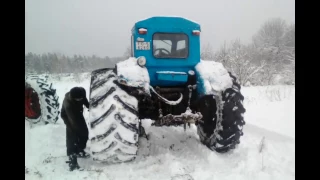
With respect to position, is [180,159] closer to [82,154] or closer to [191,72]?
[191,72]

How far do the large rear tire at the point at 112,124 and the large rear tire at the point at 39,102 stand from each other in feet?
10.5

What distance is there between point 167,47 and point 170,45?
0.19 ft

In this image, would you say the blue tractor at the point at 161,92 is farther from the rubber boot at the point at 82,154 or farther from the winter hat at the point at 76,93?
the rubber boot at the point at 82,154

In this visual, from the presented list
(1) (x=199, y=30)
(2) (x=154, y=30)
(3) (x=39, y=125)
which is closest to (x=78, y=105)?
(2) (x=154, y=30)

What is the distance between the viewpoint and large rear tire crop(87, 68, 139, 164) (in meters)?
3.16

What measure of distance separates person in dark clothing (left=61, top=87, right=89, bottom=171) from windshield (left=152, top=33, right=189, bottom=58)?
1272mm

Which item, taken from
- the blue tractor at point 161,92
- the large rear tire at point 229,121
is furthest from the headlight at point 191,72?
the large rear tire at point 229,121

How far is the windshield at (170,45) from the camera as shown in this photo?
4164 millimetres

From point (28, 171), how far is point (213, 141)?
8.36 feet

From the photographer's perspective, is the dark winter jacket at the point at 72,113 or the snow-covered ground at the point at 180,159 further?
the dark winter jacket at the point at 72,113

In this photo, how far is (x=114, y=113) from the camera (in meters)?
3.19

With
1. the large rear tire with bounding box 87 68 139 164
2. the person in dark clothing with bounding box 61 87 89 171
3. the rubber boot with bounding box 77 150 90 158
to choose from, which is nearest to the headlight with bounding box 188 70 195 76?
the large rear tire with bounding box 87 68 139 164

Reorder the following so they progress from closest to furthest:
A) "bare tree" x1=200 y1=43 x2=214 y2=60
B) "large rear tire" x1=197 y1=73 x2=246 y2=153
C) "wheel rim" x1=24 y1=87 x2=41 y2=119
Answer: "large rear tire" x1=197 y1=73 x2=246 y2=153, "wheel rim" x1=24 y1=87 x2=41 y2=119, "bare tree" x1=200 y1=43 x2=214 y2=60

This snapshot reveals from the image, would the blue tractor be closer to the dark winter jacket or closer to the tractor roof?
the tractor roof
